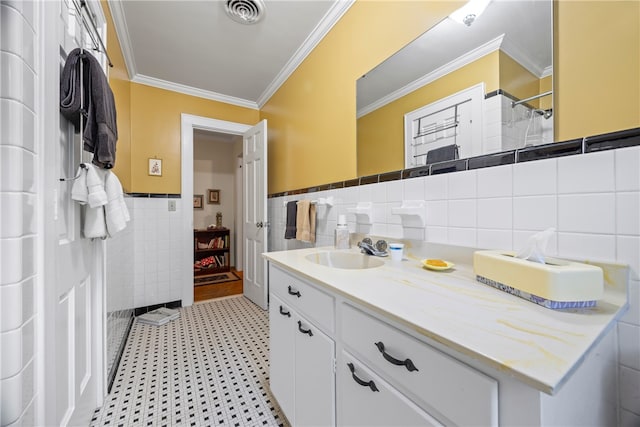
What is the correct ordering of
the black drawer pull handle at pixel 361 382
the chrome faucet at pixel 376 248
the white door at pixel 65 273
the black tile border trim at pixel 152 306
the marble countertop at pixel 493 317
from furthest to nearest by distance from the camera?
the black tile border trim at pixel 152 306 → the chrome faucet at pixel 376 248 → the white door at pixel 65 273 → the black drawer pull handle at pixel 361 382 → the marble countertop at pixel 493 317

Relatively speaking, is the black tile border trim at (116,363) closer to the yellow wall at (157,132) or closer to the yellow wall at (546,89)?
the yellow wall at (157,132)

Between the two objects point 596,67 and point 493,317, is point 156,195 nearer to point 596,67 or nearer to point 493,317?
point 493,317

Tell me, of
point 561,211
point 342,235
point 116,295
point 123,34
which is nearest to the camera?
point 561,211

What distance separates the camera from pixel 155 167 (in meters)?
2.54

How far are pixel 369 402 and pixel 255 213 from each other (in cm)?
224

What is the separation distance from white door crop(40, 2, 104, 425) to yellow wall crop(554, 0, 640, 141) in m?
1.50

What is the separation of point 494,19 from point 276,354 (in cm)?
165

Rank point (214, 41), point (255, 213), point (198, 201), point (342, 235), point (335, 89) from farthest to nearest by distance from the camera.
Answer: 1. point (198, 201)
2. point (255, 213)
3. point (214, 41)
4. point (335, 89)
5. point (342, 235)

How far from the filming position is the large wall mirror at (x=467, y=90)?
0.78 m

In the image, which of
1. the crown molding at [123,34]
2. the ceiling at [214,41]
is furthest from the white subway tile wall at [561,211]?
the crown molding at [123,34]

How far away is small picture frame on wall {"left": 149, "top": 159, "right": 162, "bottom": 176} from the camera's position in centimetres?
252

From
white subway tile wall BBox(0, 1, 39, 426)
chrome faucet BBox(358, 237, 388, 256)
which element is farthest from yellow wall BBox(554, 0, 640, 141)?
white subway tile wall BBox(0, 1, 39, 426)

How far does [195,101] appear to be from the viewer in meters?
2.76

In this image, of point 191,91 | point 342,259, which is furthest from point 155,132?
point 342,259
